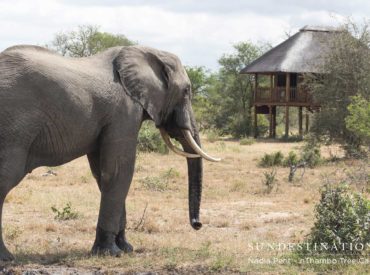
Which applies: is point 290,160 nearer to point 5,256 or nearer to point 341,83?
point 341,83

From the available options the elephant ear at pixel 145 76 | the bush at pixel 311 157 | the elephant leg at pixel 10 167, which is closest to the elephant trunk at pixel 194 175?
the elephant ear at pixel 145 76

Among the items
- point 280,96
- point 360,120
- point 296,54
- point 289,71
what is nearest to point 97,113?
point 360,120

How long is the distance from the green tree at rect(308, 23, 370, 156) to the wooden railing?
8.68 m

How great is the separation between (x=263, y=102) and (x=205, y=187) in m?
19.0

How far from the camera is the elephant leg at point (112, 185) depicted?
7.37 metres

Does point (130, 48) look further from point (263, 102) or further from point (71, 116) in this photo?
point (263, 102)

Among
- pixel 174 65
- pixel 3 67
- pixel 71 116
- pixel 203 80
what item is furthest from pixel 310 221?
pixel 203 80

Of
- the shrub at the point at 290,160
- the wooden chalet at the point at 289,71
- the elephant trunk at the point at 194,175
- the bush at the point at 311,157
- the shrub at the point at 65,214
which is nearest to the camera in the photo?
the elephant trunk at the point at 194,175

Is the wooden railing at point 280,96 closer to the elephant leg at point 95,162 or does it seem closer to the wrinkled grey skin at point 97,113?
the wrinkled grey skin at point 97,113

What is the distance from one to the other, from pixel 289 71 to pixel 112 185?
82.5 feet

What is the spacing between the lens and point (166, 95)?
7.96 m

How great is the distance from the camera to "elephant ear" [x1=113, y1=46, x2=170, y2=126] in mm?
7520

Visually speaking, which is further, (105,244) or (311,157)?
(311,157)

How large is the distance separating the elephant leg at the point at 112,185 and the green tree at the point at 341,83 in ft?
45.7
